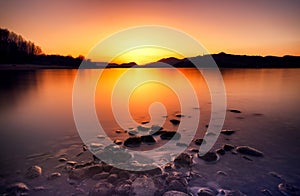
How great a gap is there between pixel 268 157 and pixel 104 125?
778cm

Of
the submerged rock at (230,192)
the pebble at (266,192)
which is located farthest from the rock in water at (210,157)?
the pebble at (266,192)

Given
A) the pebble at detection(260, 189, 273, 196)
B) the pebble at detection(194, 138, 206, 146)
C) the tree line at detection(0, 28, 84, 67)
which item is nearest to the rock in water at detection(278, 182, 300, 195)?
the pebble at detection(260, 189, 273, 196)

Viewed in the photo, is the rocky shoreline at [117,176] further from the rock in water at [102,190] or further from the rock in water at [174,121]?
the rock in water at [174,121]

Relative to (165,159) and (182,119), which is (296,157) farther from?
(182,119)

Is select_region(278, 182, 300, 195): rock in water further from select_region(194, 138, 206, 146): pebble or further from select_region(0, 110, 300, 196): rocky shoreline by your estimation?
select_region(194, 138, 206, 146): pebble

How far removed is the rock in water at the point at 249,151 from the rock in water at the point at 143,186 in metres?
4.02

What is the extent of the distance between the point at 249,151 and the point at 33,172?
24.1ft

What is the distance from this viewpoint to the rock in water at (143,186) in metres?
4.42

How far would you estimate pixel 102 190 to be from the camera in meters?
4.45

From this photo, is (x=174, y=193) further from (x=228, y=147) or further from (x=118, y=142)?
(x=118, y=142)

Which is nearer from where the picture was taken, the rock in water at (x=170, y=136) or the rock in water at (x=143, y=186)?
the rock in water at (x=143, y=186)

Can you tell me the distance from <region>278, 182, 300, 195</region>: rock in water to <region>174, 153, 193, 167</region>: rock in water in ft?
7.99

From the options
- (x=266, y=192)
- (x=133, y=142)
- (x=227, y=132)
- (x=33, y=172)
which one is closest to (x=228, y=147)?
(x=227, y=132)

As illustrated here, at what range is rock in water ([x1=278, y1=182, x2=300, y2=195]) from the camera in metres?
4.59
